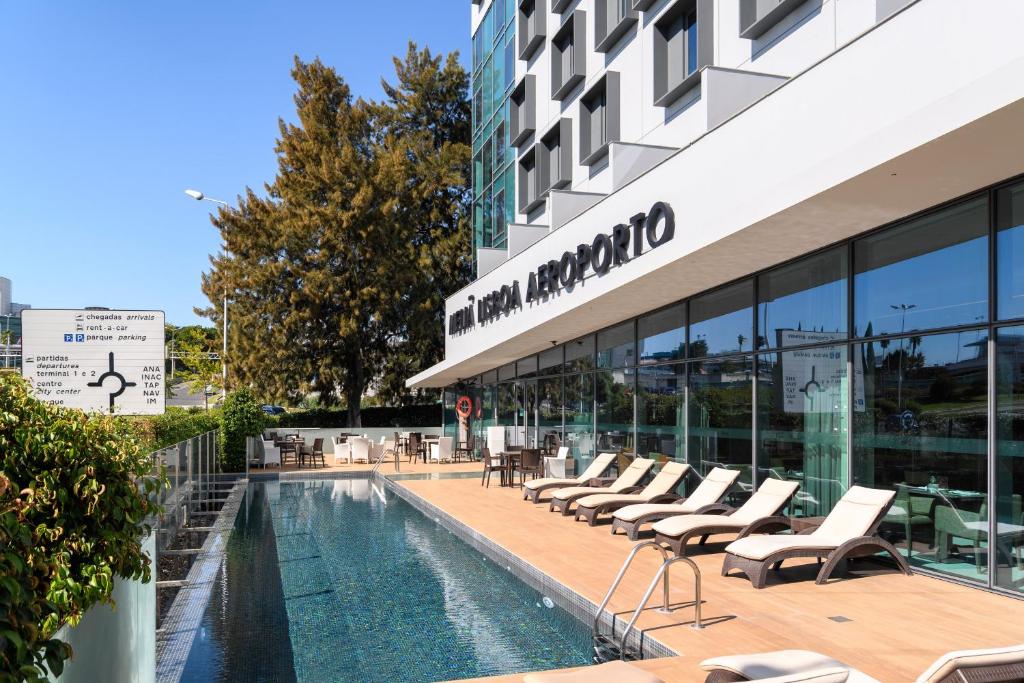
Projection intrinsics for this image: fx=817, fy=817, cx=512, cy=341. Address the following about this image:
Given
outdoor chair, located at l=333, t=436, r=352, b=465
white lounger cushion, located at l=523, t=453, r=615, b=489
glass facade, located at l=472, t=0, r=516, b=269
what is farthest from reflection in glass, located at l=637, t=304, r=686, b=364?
outdoor chair, located at l=333, t=436, r=352, b=465

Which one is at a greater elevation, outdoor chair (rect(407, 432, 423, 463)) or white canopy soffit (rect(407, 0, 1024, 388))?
white canopy soffit (rect(407, 0, 1024, 388))

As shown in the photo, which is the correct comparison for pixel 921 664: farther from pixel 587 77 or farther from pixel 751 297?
pixel 587 77

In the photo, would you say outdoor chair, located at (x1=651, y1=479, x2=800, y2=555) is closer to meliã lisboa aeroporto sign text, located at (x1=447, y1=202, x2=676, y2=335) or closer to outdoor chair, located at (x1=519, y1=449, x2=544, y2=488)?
meliã lisboa aeroporto sign text, located at (x1=447, y1=202, x2=676, y2=335)

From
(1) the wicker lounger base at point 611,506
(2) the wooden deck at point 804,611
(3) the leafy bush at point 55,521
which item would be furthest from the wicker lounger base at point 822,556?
(3) the leafy bush at point 55,521

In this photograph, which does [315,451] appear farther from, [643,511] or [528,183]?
[643,511]

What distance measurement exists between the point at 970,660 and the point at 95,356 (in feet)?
15.9

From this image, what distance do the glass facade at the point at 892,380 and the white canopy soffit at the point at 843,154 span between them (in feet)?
1.34

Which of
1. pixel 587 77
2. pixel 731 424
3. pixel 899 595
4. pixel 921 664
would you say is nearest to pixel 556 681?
pixel 921 664

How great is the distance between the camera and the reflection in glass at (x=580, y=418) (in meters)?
16.9

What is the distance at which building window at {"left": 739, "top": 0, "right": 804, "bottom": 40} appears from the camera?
432 inches

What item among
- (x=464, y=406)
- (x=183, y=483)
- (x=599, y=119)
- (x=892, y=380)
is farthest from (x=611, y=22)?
(x=464, y=406)

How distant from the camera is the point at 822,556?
8148mm

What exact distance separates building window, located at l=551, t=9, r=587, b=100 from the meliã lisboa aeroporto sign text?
4672 millimetres

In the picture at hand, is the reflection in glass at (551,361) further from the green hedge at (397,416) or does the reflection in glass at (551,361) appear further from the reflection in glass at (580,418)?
the green hedge at (397,416)
